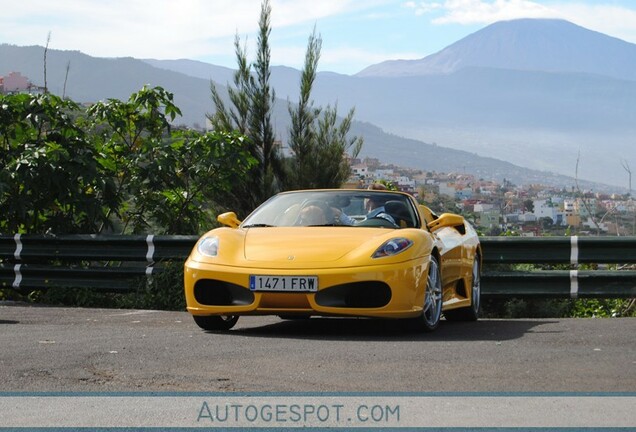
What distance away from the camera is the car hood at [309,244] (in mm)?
8688

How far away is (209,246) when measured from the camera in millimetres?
9148

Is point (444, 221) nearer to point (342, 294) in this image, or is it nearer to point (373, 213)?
point (373, 213)

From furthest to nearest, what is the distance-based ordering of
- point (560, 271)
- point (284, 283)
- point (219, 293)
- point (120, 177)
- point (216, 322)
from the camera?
point (120, 177), point (560, 271), point (216, 322), point (219, 293), point (284, 283)

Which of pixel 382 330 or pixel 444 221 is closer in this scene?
pixel 382 330

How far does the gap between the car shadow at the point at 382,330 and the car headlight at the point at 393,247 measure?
1.98 ft

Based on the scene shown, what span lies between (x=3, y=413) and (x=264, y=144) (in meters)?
15.9

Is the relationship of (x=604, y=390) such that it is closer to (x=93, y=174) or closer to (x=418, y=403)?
(x=418, y=403)

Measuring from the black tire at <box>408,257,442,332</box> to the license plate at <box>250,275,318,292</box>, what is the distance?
0.88 meters

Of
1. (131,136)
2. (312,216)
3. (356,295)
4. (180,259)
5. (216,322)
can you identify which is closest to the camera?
Answer: (356,295)

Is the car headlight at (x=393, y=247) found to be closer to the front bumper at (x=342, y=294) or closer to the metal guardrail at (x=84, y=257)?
the front bumper at (x=342, y=294)

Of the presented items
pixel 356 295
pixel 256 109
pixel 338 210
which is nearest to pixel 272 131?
pixel 256 109

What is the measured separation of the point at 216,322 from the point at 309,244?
1086 mm

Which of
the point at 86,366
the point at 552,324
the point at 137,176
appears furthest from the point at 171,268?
the point at 86,366

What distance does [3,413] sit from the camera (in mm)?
5098
